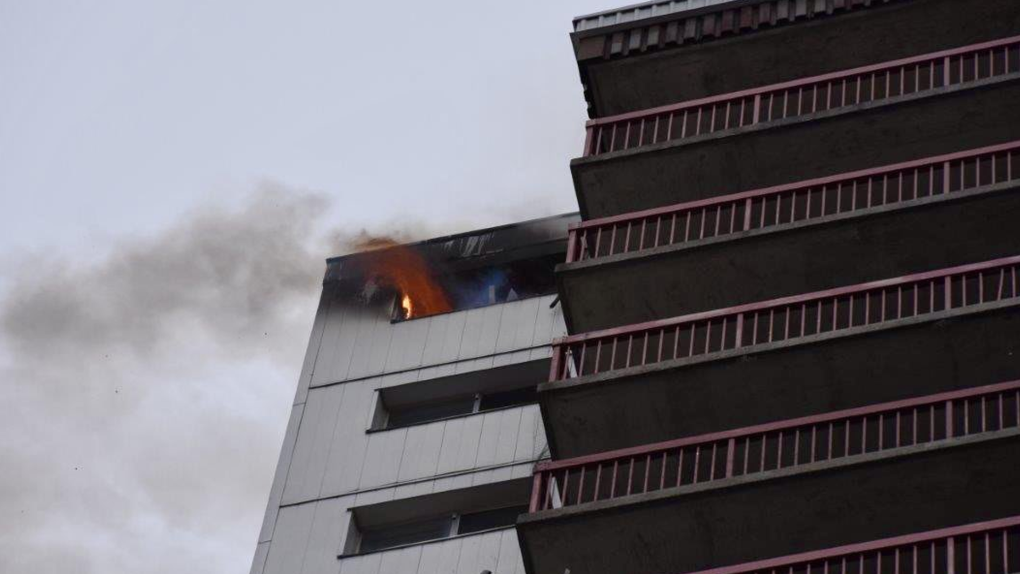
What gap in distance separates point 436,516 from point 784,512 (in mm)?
9338

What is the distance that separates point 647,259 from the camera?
2838 centimetres

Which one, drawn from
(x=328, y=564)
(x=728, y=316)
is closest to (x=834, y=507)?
(x=728, y=316)

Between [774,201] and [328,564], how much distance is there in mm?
8985

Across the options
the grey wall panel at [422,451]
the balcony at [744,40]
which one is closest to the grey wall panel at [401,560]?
the grey wall panel at [422,451]

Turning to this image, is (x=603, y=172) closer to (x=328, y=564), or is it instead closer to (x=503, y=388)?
(x=503, y=388)

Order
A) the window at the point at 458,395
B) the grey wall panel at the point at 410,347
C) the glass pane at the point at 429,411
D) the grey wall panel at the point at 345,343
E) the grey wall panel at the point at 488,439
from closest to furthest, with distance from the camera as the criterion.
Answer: the grey wall panel at the point at 488,439 < the window at the point at 458,395 < the glass pane at the point at 429,411 < the grey wall panel at the point at 410,347 < the grey wall panel at the point at 345,343

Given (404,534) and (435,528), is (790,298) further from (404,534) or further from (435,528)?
(404,534)

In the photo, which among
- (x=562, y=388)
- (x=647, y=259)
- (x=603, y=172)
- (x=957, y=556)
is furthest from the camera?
(x=603, y=172)

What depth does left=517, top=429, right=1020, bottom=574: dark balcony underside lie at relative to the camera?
23.4 meters

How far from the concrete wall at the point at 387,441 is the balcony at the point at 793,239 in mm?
4243

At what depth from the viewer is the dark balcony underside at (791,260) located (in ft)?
88.9

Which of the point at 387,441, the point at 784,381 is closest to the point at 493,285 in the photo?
the point at 387,441

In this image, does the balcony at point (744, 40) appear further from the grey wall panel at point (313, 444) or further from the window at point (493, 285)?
the grey wall panel at point (313, 444)

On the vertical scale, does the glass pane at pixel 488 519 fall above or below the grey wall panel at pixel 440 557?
above
